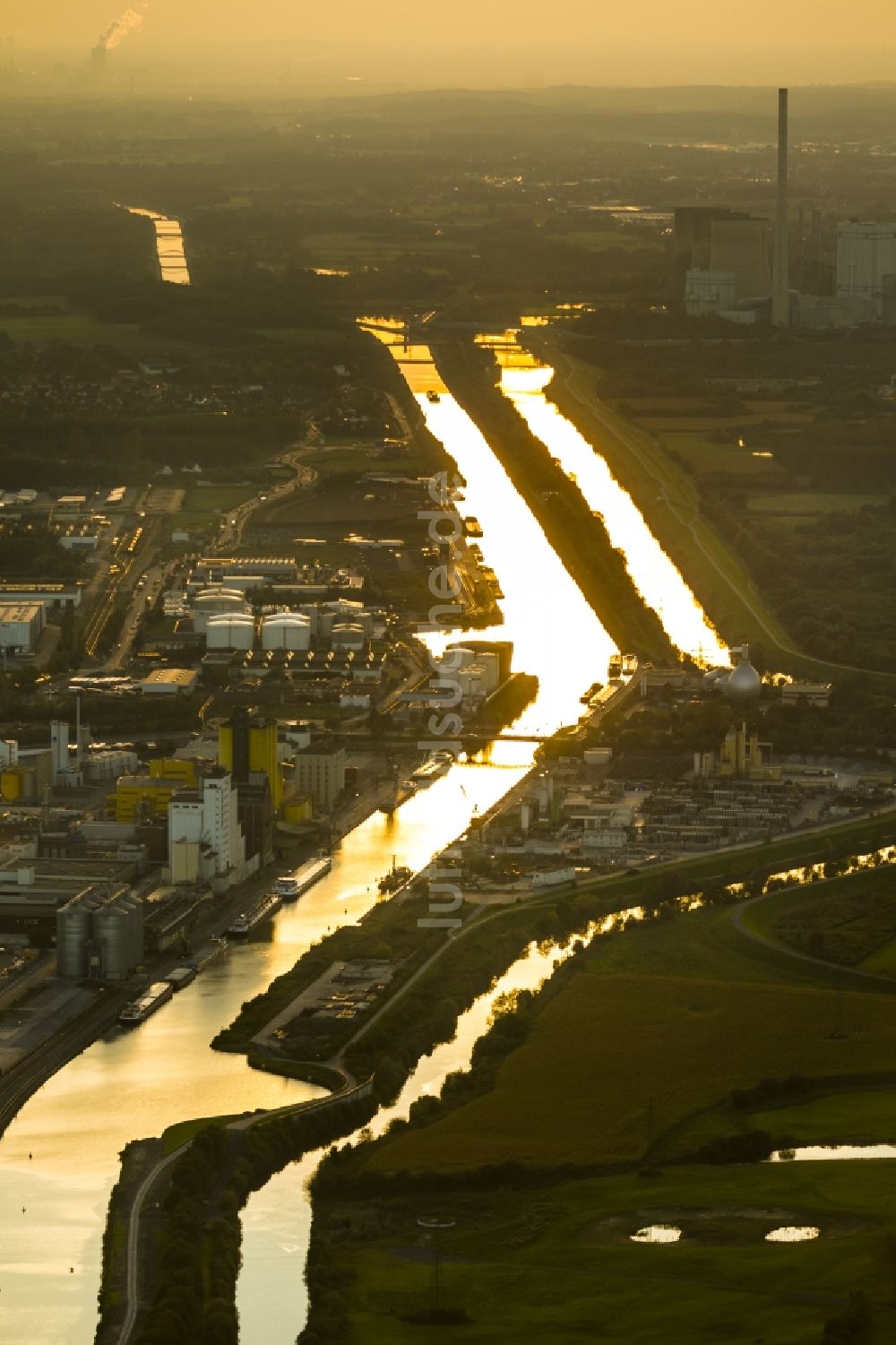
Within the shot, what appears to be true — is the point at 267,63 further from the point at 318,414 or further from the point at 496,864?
the point at 496,864

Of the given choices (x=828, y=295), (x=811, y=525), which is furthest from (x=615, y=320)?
(x=811, y=525)

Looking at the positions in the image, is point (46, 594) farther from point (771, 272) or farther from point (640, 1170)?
point (771, 272)

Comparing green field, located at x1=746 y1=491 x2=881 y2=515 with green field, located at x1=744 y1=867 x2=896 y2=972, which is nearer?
green field, located at x1=744 y1=867 x2=896 y2=972

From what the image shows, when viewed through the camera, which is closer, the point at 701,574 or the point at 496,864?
the point at 496,864

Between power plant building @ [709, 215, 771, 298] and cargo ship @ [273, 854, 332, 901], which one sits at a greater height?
power plant building @ [709, 215, 771, 298]

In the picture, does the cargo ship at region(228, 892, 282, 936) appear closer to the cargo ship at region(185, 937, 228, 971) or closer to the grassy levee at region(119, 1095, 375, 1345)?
the cargo ship at region(185, 937, 228, 971)

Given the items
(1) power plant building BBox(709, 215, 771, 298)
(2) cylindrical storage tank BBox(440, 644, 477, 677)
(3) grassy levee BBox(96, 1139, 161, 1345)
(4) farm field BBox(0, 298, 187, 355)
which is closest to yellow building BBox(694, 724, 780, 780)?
(2) cylindrical storage tank BBox(440, 644, 477, 677)

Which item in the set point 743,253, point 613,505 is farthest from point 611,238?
point 613,505
